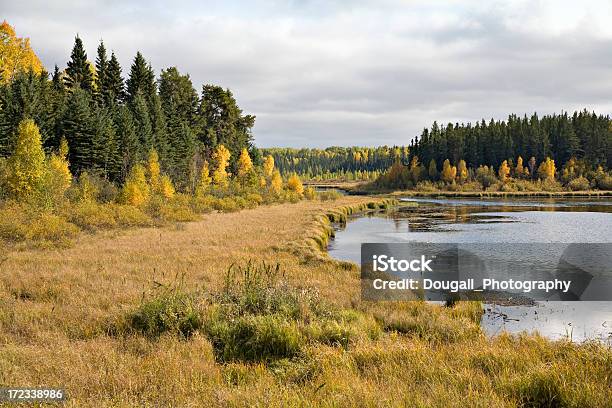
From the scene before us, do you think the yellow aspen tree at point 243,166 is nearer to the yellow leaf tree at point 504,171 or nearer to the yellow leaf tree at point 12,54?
the yellow leaf tree at point 12,54

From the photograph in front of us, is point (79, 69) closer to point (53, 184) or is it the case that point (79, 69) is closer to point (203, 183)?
point (203, 183)

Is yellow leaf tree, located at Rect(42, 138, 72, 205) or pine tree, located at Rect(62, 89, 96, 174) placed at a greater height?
pine tree, located at Rect(62, 89, 96, 174)

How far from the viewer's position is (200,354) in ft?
22.9

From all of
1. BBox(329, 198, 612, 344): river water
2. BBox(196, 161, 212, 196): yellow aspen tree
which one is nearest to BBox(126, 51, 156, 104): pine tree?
BBox(196, 161, 212, 196): yellow aspen tree

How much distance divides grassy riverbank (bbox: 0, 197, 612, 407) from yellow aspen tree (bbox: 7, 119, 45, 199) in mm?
18106

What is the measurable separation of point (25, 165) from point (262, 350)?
2845 centimetres

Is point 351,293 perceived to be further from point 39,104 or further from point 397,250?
point 39,104

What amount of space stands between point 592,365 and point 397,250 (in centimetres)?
2096

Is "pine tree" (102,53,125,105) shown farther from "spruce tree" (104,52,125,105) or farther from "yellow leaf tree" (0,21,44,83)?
"yellow leaf tree" (0,21,44,83)

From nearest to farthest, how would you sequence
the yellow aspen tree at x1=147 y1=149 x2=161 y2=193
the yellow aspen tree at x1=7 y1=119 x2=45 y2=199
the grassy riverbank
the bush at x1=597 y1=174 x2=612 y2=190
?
the grassy riverbank, the yellow aspen tree at x1=7 y1=119 x2=45 y2=199, the yellow aspen tree at x1=147 y1=149 x2=161 y2=193, the bush at x1=597 y1=174 x2=612 y2=190

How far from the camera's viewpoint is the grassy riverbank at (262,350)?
538 cm

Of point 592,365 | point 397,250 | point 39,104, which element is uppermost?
point 39,104

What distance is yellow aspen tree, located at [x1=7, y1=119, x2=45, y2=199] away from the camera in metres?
28.6

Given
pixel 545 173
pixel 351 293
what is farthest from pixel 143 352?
pixel 545 173
